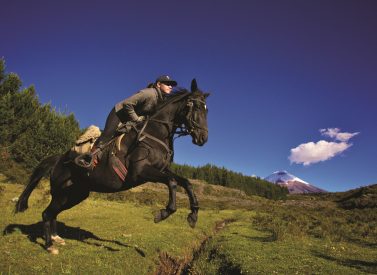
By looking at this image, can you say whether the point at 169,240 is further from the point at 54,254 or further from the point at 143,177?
the point at 143,177

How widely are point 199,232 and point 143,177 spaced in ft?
37.8

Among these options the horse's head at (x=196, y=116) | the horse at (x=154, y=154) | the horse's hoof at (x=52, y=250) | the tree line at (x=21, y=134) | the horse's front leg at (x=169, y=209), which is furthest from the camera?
the tree line at (x=21, y=134)

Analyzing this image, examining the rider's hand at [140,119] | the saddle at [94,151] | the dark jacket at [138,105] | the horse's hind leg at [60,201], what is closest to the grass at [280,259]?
the saddle at [94,151]

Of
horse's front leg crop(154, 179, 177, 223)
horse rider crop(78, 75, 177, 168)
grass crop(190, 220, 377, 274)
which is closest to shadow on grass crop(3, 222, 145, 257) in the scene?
grass crop(190, 220, 377, 274)

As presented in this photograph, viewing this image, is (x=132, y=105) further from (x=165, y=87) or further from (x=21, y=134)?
(x=21, y=134)

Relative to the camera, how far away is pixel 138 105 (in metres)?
8.82

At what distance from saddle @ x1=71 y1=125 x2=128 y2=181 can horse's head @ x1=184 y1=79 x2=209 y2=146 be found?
1927mm

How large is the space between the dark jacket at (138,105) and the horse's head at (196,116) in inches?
37.4

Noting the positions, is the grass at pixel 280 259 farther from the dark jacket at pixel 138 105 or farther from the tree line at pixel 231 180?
the tree line at pixel 231 180

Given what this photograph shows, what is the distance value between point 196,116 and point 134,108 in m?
1.91

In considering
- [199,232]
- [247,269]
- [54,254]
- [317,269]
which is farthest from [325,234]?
[54,254]

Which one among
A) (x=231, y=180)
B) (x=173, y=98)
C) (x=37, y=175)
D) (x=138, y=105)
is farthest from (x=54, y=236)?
(x=231, y=180)

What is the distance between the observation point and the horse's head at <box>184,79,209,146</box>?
27.2ft

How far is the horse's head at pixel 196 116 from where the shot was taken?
27.2 feet
